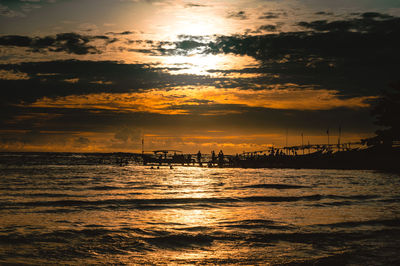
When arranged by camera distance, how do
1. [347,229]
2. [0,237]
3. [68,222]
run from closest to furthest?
[0,237], [347,229], [68,222]

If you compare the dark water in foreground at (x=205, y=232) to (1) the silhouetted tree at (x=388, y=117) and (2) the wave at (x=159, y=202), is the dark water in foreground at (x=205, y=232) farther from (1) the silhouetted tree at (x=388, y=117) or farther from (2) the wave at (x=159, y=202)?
(1) the silhouetted tree at (x=388, y=117)

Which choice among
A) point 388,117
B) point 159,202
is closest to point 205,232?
point 159,202

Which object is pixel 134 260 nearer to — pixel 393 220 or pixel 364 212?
pixel 393 220

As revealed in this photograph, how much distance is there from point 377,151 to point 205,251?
247ft

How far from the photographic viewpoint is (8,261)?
10602 millimetres

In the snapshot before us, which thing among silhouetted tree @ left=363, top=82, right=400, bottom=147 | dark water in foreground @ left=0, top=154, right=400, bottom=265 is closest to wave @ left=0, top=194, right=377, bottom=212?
dark water in foreground @ left=0, top=154, right=400, bottom=265

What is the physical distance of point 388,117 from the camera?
73.1m

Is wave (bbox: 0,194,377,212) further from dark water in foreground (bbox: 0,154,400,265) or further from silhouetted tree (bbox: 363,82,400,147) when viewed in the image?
silhouetted tree (bbox: 363,82,400,147)

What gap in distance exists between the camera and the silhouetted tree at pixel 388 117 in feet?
237

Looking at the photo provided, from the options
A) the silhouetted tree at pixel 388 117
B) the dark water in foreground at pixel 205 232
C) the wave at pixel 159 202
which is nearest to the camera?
the dark water in foreground at pixel 205 232

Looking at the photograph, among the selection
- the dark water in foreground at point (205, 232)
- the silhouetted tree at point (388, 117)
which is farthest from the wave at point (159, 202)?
the silhouetted tree at point (388, 117)

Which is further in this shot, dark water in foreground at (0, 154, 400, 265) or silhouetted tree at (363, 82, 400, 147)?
silhouetted tree at (363, 82, 400, 147)

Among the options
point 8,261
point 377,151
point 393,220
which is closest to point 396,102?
point 377,151

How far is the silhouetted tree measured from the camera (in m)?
72.2
